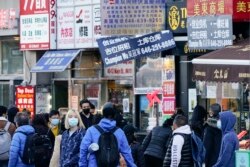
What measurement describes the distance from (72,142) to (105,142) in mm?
1257

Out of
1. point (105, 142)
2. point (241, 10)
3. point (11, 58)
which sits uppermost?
point (241, 10)

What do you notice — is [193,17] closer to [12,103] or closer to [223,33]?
[223,33]

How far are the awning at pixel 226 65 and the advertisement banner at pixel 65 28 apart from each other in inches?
316

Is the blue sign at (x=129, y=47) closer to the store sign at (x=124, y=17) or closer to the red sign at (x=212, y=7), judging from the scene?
the store sign at (x=124, y=17)

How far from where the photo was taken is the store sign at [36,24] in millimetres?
25672

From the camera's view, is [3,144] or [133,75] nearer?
[3,144]

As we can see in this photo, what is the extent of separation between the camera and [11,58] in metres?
28.3

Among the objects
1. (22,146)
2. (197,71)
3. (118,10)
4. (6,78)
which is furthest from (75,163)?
(6,78)

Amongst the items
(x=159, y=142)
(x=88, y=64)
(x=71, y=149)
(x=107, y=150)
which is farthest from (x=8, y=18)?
(x=107, y=150)

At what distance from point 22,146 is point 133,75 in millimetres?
9303

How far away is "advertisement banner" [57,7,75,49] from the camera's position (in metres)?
25.2

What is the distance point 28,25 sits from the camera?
2622 centimetres

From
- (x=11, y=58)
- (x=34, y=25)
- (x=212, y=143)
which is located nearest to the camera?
(x=212, y=143)

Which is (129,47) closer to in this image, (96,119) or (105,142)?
(96,119)
